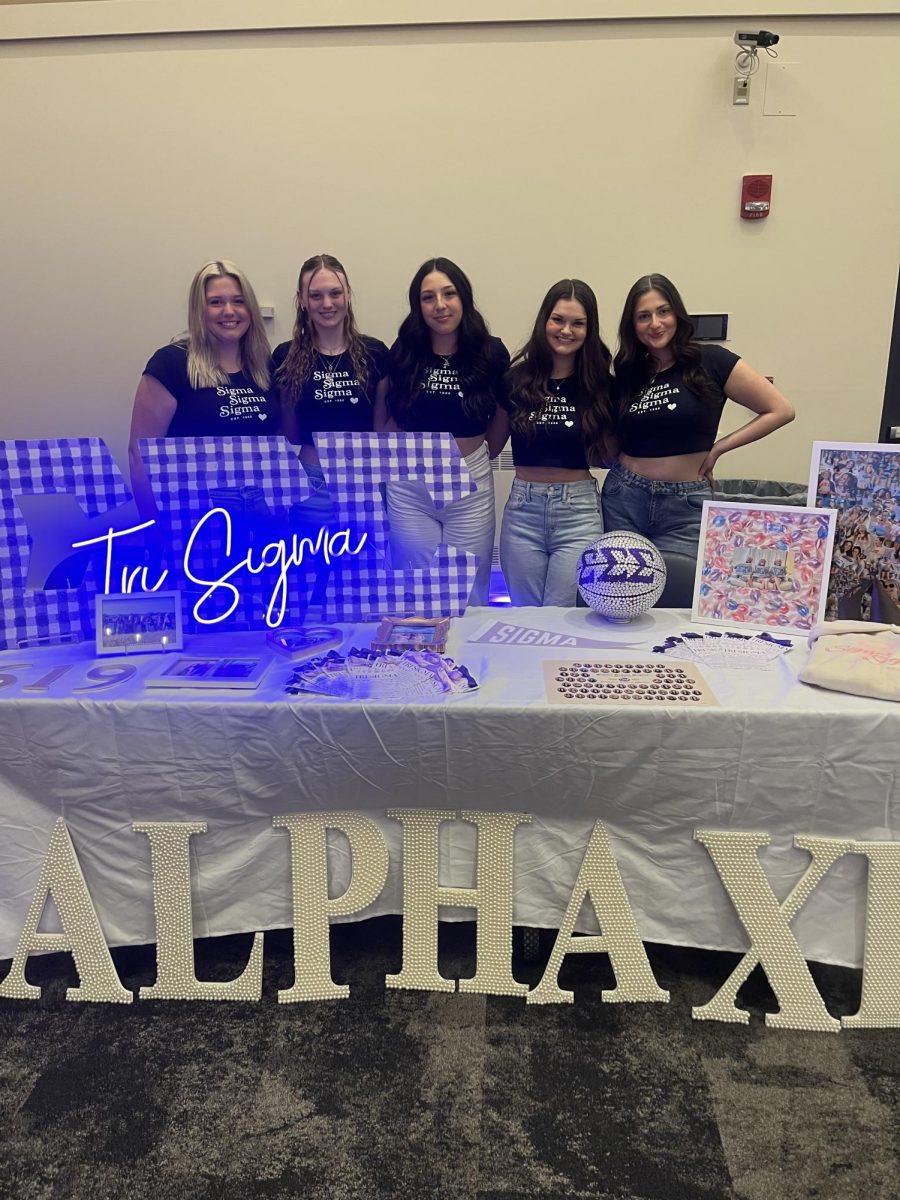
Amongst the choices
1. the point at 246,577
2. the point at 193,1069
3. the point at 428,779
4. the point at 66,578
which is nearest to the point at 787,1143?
the point at 428,779

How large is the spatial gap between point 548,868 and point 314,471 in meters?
1.36

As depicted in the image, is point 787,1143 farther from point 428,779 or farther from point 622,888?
point 428,779

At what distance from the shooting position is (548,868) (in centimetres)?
146

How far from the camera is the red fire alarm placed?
3051mm

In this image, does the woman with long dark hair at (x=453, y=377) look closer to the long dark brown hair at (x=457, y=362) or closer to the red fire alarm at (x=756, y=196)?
the long dark brown hair at (x=457, y=362)

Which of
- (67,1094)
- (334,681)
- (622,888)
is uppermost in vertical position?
(334,681)

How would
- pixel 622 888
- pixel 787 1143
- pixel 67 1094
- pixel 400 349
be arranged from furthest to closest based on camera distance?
pixel 400 349
pixel 622 888
pixel 67 1094
pixel 787 1143

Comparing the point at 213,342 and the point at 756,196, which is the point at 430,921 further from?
the point at 756,196

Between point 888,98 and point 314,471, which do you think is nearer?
point 314,471

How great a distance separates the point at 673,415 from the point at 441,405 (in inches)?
24.8

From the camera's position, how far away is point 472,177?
3090 mm

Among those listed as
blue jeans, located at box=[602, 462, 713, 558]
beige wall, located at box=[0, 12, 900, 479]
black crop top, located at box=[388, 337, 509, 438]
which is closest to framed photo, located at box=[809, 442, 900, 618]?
blue jeans, located at box=[602, 462, 713, 558]

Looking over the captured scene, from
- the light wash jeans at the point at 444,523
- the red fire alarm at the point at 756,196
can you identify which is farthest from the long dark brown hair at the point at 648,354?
the red fire alarm at the point at 756,196

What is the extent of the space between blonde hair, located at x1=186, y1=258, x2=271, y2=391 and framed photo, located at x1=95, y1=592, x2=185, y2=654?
73 centimetres
